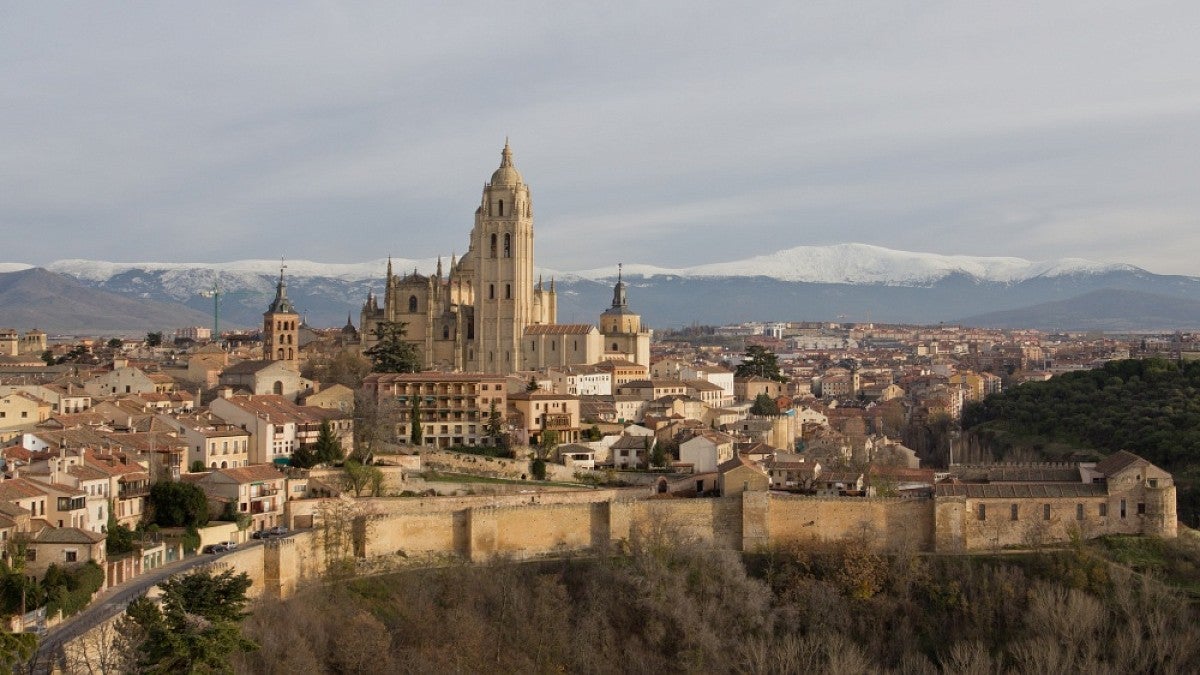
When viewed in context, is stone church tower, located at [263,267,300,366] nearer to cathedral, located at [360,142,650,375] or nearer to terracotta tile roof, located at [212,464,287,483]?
cathedral, located at [360,142,650,375]

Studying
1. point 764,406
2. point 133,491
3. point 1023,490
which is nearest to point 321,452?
point 133,491

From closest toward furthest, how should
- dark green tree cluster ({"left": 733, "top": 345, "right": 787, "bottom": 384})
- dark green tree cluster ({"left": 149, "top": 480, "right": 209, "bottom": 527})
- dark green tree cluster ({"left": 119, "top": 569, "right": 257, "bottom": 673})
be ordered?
dark green tree cluster ({"left": 119, "top": 569, "right": 257, "bottom": 673}) → dark green tree cluster ({"left": 149, "top": 480, "right": 209, "bottom": 527}) → dark green tree cluster ({"left": 733, "top": 345, "right": 787, "bottom": 384})

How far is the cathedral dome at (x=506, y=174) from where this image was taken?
2736 inches

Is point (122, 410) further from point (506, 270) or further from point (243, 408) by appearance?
point (506, 270)

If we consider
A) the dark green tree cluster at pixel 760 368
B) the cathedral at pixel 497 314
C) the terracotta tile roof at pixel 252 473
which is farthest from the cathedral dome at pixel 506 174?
the terracotta tile roof at pixel 252 473

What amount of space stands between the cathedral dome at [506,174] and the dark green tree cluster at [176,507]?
37171 millimetres

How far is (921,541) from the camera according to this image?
38906mm

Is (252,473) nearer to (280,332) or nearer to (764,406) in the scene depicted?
(280,332)

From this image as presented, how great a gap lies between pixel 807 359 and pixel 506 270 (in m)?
72.0

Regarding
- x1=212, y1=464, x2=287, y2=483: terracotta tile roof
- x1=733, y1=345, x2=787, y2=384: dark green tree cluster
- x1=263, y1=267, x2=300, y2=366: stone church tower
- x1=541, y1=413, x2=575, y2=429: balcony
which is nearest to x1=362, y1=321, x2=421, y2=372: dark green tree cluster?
x1=263, y1=267, x2=300, y2=366: stone church tower

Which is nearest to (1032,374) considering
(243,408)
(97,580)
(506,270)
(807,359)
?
(807,359)

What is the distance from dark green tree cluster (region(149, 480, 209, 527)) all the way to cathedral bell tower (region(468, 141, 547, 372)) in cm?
3499

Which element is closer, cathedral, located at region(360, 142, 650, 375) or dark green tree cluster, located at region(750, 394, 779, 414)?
dark green tree cluster, located at region(750, 394, 779, 414)

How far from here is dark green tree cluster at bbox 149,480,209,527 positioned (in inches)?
1326
